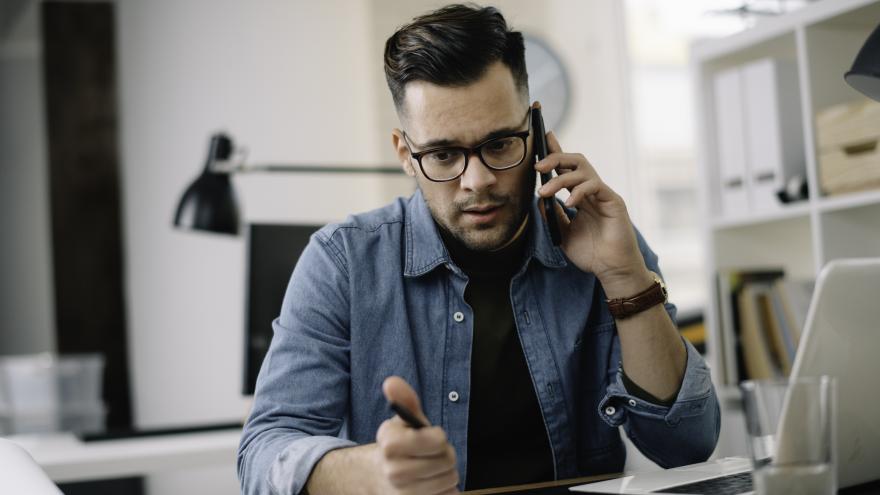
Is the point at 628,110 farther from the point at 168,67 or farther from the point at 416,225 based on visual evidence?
the point at 416,225

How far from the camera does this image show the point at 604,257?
1.31 metres

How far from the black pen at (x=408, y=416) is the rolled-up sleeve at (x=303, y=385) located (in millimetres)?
232

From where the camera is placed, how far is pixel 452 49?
1346 mm

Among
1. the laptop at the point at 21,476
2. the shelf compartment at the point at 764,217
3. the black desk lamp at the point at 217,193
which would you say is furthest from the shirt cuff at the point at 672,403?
the black desk lamp at the point at 217,193

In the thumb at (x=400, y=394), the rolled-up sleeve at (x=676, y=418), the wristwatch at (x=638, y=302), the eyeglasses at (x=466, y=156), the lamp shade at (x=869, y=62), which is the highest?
the lamp shade at (x=869, y=62)

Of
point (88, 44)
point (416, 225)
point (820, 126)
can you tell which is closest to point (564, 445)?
point (416, 225)

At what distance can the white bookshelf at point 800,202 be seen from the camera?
7.39ft

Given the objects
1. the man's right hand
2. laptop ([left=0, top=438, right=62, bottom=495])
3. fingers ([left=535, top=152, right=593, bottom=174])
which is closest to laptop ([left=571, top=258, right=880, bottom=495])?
the man's right hand

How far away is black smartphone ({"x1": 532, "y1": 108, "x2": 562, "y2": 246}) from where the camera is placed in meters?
1.34

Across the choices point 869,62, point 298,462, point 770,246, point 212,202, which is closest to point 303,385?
point 298,462

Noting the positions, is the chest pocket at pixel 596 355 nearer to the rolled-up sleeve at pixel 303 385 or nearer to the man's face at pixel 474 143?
the man's face at pixel 474 143

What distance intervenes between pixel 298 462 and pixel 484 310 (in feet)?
1.46

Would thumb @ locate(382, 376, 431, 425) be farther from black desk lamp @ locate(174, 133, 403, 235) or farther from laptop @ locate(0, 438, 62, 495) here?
black desk lamp @ locate(174, 133, 403, 235)

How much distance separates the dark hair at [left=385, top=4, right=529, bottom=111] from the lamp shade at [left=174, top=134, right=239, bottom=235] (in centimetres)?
129
